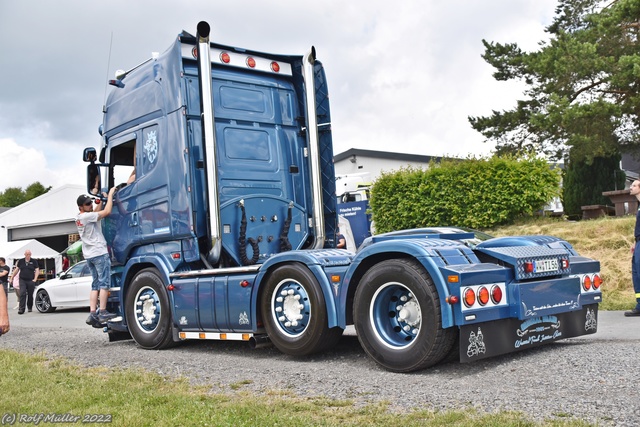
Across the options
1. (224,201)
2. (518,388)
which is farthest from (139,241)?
(518,388)

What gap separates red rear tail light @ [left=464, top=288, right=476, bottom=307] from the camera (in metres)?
5.80

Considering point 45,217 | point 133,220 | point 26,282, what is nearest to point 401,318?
point 133,220

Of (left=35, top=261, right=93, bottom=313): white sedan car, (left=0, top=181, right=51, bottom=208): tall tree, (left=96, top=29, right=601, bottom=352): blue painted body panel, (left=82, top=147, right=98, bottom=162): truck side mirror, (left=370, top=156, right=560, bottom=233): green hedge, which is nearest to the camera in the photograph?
(left=96, top=29, right=601, bottom=352): blue painted body panel

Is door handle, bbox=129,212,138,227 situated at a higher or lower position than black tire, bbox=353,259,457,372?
higher

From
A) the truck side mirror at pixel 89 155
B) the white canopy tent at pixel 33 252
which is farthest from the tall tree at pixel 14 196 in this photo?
the truck side mirror at pixel 89 155

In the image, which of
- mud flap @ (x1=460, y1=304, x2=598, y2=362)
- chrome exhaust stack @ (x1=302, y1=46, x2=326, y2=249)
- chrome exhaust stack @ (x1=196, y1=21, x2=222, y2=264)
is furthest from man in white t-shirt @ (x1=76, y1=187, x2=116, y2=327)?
mud flap @ (x1=460, y1=304, x2=598, y2=362)

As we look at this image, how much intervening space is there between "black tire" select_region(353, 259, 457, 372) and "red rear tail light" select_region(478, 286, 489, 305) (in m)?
0.35

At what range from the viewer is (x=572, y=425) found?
4082mm

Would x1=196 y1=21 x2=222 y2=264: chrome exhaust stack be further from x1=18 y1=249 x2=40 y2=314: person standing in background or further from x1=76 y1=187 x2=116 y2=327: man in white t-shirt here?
x1=18 y1=249 x2=40 y2=314: person standing in background

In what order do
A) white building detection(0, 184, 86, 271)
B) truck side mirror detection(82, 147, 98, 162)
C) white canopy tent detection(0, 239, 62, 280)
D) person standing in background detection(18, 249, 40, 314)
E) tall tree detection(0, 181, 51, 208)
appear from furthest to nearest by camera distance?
tall tree detection(0, 181, 51, 208), white building detection(0, 184, 86, 271), white canopy tent detection(0, 239, 62, 280), person standing in background detection(18, 249, 40, 314), truck side mirror detection(82, 147, 98, 162)

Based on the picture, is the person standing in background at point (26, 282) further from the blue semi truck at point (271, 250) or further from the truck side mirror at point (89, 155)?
the blue semi truck at point (271, 250)

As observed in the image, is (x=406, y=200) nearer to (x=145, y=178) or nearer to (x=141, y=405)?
(x=145, y=178)

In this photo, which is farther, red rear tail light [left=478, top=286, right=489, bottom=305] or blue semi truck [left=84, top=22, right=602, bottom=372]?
blue semi truck [left=84, top=22, right=602, bottom=372]

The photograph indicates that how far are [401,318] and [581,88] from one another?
17553 mm
